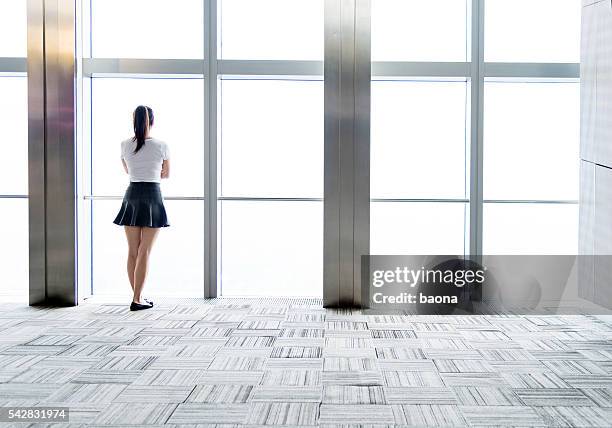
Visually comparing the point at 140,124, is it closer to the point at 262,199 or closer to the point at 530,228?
the point at 262,199

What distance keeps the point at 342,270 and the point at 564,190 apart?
2.25 m

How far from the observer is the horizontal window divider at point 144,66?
486 centimetres

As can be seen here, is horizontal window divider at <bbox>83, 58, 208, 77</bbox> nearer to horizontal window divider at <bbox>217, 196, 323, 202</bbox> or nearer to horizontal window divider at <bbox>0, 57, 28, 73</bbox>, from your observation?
horizontal window divider at <bbox>0, 57, 28, 73</bbox>

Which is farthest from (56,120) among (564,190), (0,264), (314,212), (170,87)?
(564,190)

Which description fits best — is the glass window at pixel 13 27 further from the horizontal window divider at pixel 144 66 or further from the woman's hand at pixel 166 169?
the woman's hand at pixel 166 169

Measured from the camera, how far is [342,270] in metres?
4.69

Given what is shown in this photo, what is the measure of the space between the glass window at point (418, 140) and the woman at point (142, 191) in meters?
1.92

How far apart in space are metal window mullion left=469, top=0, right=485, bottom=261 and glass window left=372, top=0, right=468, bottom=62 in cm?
15

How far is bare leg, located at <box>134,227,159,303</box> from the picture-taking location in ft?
14.7

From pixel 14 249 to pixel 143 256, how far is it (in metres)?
1.58

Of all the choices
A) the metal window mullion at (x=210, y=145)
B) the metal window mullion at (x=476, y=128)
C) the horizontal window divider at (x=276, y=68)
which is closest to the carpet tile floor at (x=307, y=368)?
the metal window mullion at (x=210, y=145)

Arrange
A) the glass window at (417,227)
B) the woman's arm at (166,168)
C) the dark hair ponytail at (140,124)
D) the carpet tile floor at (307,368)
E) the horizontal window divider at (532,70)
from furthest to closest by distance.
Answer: the glass window at (417,227), the horizontal window divider at (532,70), the woman's arm at (166,168), the dark hair ponytail at (140,124), the carpet tile floor at (307,368)

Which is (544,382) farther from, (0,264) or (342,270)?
(0,264)

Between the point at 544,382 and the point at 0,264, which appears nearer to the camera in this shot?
the point at 544,382
